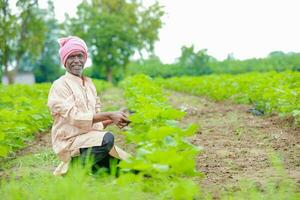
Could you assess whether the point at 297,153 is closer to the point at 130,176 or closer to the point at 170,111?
the point at 170,111

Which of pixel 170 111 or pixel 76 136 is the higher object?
pixel 170 111

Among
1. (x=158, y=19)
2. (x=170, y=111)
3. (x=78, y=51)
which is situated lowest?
(x=170, y=111)

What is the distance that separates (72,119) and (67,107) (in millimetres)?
127

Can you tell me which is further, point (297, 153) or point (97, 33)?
point (97, 33)

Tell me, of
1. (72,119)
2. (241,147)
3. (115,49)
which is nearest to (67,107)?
(72,119)

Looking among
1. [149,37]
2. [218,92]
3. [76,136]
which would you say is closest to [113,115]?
[76,136]

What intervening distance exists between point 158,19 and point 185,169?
52062mm

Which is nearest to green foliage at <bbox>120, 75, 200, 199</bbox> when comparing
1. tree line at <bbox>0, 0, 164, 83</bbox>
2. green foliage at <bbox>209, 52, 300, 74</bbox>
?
tree line at <bbox>0, 0, 164, 83</bbox>

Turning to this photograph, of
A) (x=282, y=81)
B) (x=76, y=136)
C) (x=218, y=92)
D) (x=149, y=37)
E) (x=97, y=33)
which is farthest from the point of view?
(x=149, y=37)

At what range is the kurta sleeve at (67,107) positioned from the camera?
4.87 meters

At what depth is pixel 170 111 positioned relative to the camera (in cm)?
455

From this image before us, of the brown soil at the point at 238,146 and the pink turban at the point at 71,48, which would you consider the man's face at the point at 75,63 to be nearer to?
the pink turban at the point at 71,48

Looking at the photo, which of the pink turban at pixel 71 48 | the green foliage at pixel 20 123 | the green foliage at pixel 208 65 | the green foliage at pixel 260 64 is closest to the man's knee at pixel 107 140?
the pink turban at pixel 71 48

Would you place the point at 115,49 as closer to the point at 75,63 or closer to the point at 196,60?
the point at 196,60
